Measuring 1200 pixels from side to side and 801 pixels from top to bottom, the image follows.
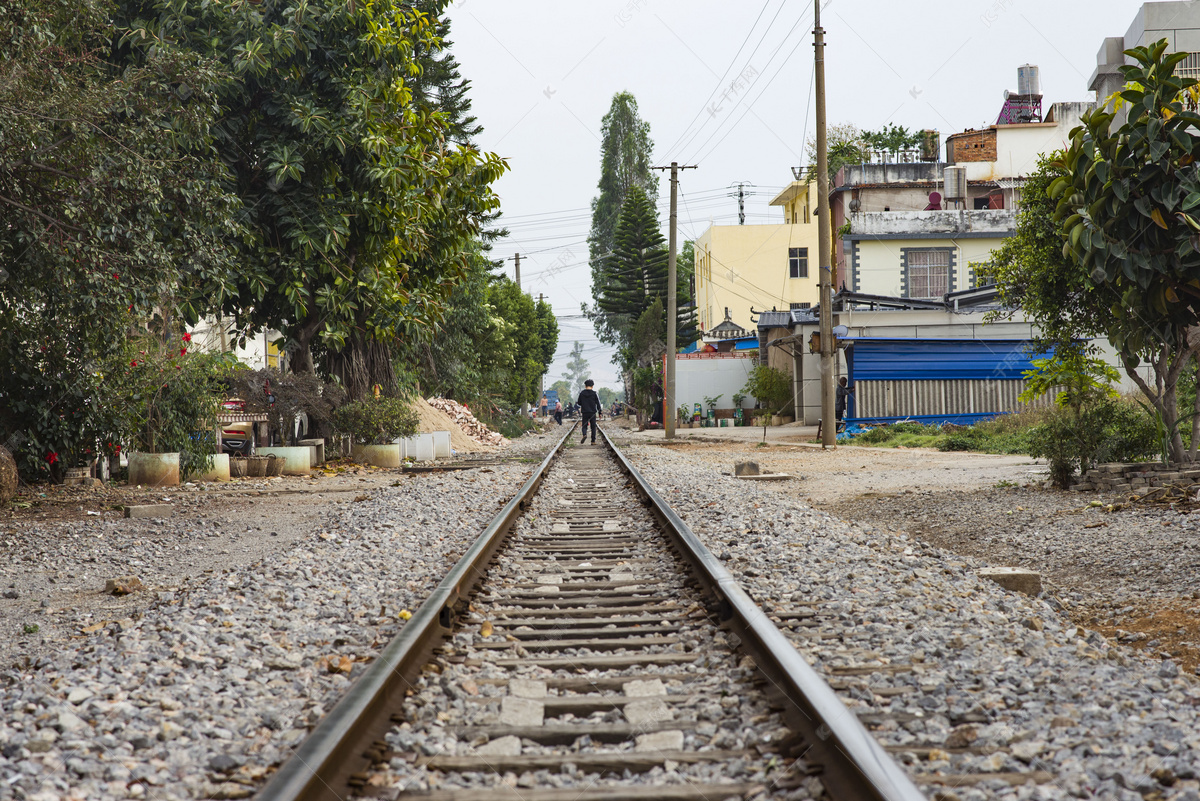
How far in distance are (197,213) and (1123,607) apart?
354 inches

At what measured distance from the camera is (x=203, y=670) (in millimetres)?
4113

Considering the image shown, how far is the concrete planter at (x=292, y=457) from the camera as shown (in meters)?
15.5

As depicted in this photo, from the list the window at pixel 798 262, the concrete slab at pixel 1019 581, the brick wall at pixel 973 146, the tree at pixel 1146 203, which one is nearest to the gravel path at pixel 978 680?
the concrete slab at pixel 1019 581

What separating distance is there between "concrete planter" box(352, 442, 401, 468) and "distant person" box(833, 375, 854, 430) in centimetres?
1473

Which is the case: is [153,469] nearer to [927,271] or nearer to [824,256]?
[824,256]

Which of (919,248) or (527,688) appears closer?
(527,688)

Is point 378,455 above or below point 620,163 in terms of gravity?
below

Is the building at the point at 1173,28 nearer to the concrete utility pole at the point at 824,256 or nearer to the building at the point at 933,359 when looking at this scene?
the concrete utility pole at the point at 824,256

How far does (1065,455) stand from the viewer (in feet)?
35.0

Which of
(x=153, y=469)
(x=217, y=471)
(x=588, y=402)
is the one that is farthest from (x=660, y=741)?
(x=588, y=402)

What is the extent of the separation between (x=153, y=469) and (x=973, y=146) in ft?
121

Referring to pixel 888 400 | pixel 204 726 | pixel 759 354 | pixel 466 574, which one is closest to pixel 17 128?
pixel 466 574

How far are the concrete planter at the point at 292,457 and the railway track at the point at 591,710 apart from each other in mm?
10362

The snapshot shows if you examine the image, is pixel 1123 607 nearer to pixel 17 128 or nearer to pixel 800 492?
pixel 800 492
